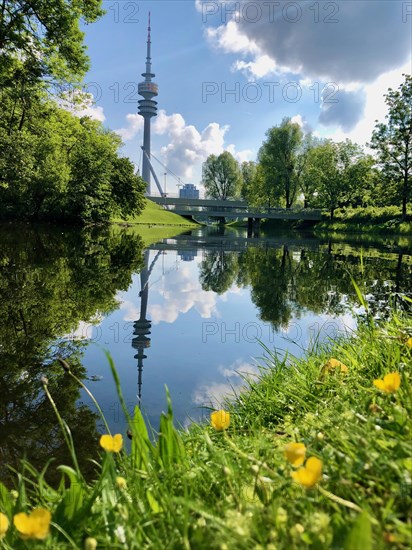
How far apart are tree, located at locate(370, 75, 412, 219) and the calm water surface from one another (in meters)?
Result: 27.9

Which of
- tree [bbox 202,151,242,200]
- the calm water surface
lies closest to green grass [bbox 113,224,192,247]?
the calm water surface

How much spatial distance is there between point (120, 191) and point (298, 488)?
40.3 metres

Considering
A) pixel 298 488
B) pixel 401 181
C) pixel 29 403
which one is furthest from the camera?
pixel 401 181

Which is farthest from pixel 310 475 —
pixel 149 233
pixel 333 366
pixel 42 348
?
pixel 149 233

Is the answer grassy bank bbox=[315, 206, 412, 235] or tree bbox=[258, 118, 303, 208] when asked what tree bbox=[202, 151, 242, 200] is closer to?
tree bbox=[258, 118, 303, 208]

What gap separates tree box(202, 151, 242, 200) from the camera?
270 ft

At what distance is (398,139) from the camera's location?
3444 cm

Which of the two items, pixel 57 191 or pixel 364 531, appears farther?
pixel 57 191

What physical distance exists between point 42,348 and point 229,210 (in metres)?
68.4

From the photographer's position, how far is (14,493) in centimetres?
161

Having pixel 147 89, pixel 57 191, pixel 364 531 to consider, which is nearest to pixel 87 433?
pixel 364 531

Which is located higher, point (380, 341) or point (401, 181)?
point (401, 181)

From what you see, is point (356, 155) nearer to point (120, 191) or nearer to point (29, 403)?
point (120, 191)

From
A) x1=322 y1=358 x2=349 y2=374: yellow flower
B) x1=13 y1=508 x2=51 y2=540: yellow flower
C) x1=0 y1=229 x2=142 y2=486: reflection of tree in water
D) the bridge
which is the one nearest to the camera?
x1=13 y1=508 x2=51 y2=540: yellow flower
